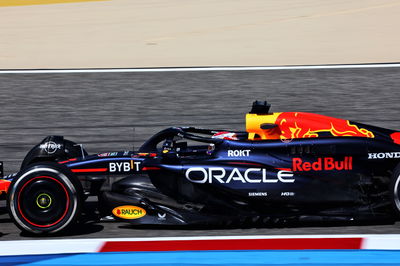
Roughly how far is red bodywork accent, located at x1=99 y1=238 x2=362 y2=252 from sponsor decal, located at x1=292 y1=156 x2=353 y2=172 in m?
0.67

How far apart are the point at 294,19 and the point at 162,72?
699cm

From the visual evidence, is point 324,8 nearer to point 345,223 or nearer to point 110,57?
point 110,57

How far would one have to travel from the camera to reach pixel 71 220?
641 cm

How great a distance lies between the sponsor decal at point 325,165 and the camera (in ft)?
21.1

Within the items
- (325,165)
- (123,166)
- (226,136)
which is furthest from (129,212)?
(325,165)

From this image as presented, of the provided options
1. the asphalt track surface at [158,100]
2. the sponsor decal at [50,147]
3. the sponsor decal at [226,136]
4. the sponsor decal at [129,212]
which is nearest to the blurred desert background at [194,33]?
the asphalt track surface at [158,100]

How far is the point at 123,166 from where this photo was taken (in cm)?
672

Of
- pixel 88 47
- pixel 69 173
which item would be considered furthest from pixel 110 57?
pixel 69 173

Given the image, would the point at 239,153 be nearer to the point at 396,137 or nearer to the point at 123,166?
the point at 123,166

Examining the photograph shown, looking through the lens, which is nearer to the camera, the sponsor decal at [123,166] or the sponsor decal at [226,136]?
the sponsor decal at [123,166]

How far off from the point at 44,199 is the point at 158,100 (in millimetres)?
6139

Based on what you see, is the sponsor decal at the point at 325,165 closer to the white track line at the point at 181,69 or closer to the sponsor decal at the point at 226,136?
the sponsor decal at the point at 226,136

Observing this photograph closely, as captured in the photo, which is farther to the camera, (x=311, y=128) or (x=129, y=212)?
(x=311, y=128)

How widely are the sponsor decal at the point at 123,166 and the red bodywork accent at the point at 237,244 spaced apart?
2.50 feet
